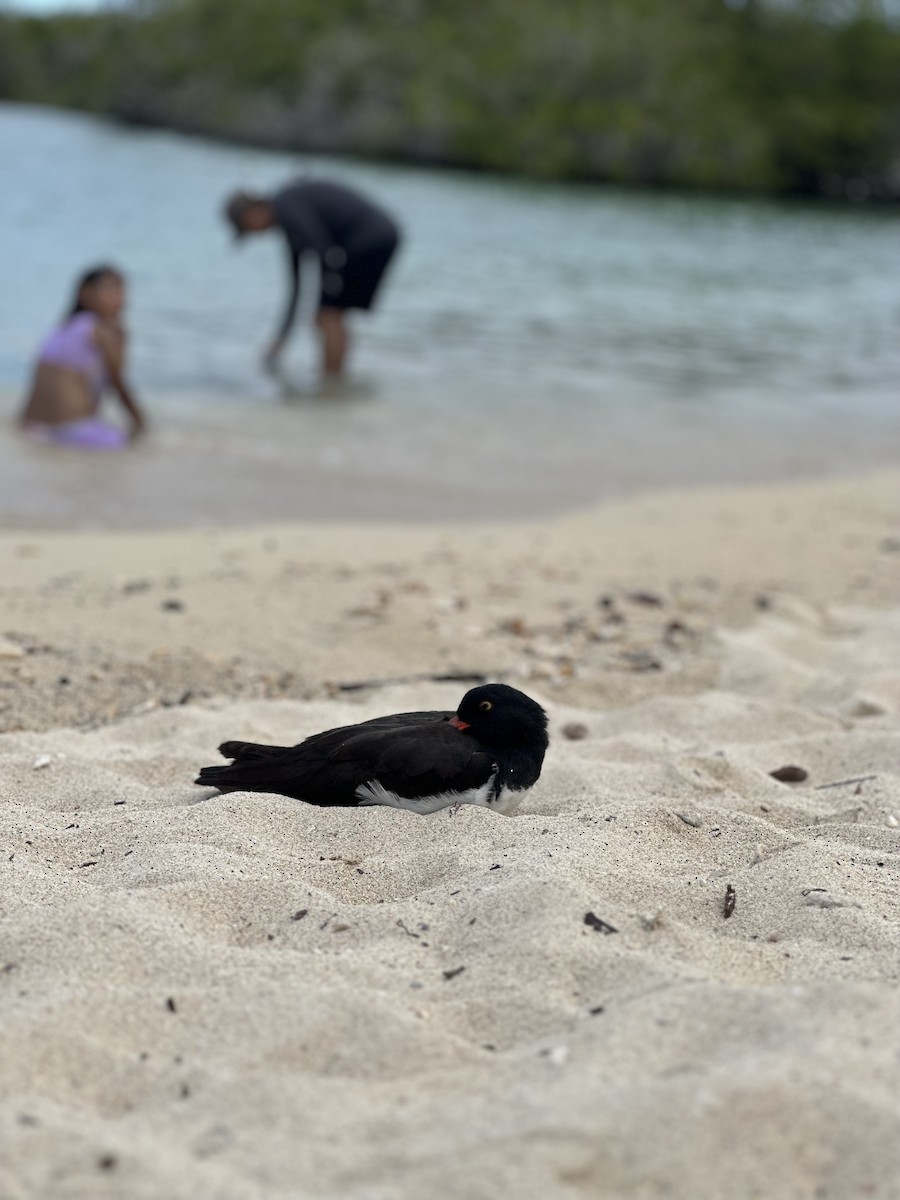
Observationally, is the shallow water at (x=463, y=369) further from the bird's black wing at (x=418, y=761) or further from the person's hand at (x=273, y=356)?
the bird's black wing at (x=418, y=761)

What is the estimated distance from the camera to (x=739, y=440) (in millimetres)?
10516

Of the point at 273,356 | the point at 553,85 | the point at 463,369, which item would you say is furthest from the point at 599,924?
the point at 553,85

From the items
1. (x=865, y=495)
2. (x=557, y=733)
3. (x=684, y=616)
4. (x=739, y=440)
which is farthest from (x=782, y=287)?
(x=557, y=733)

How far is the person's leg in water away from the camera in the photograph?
11.7 m

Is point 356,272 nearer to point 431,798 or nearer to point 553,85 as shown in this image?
point 431,798

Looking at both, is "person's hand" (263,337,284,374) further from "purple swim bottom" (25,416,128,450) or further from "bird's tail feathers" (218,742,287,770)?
"bird's tail feathers" (218,742,287,770)

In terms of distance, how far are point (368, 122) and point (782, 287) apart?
37111mm

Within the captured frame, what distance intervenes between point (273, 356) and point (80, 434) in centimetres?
327

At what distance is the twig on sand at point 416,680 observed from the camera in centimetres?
470

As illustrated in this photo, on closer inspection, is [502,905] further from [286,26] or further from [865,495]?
[286,26]

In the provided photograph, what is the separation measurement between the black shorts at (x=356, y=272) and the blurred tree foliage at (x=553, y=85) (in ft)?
136

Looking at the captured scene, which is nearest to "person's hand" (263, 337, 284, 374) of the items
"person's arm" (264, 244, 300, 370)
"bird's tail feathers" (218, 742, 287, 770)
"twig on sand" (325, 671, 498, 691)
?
"person's arm" (264, 244, 300, 370)

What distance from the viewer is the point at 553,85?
180 feet

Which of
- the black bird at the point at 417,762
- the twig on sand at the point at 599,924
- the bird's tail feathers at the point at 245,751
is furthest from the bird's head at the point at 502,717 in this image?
the twig on sand at the point at 599,924
